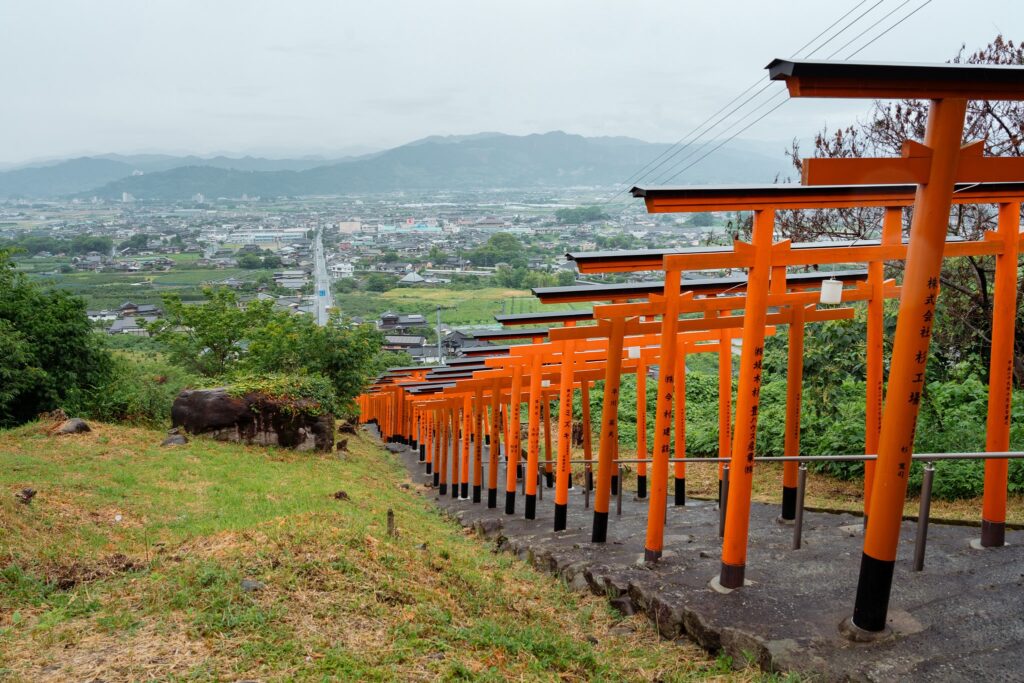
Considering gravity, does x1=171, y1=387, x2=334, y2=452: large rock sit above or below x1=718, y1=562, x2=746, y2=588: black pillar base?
below

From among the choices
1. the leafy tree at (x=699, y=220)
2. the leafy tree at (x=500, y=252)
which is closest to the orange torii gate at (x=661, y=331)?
the leafy tree at (x=699, y=220)

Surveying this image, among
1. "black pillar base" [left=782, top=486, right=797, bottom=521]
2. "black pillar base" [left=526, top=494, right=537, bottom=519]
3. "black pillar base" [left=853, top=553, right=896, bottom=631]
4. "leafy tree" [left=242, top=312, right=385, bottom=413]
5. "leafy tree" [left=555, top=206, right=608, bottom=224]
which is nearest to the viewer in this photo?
"black pillar base" [left=853, top=553, right=896, bottom=631]

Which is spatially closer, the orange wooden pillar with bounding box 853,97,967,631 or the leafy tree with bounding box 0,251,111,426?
the orange wooden pillar with bounding box 853,97,967,631

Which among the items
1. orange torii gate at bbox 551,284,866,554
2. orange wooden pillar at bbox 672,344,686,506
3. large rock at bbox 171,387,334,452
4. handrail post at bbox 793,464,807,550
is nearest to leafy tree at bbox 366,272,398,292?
large rock at bbox 171,387,334,452

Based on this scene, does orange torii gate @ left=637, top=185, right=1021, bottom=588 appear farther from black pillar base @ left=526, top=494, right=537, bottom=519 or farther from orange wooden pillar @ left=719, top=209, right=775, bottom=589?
black pillar base @ left=526, top=494, right=537, bottom=519

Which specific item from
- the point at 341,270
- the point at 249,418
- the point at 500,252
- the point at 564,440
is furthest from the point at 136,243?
the point at 564,440

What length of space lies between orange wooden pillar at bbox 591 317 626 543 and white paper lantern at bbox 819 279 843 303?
7.64 feet

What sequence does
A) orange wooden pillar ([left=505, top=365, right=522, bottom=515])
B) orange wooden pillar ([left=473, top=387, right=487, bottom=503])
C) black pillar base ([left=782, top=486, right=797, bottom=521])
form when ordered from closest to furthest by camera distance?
black pillar base ([left=782, top=486, right=797, bottom=521])
orange wooden pillar ([left=505, top=365, right=522, bottom=515])
orange wooden pillar ([left=473, top=387, right=487, bottom=503])

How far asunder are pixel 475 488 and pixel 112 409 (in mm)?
8865

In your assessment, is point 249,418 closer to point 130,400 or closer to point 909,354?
point 130,400

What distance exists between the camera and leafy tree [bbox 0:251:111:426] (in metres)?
15.5

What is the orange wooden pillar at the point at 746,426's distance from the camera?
20.1 feet

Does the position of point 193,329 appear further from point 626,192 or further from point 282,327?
point 626,192

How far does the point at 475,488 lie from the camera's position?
1504 cm
